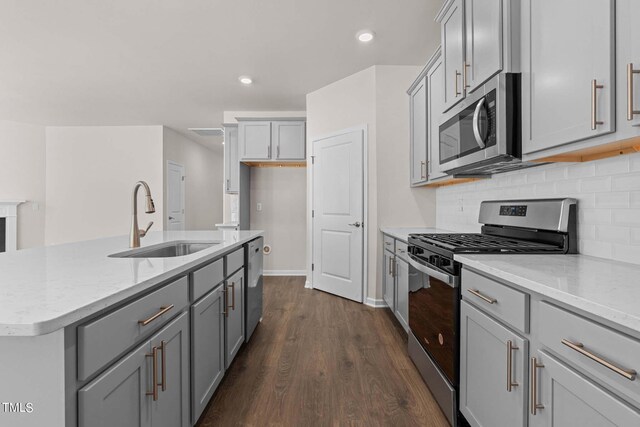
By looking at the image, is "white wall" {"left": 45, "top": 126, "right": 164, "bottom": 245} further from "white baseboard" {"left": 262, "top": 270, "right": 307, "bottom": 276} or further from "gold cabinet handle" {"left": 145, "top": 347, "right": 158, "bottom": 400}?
"gold cabinet handle" {"left": 145, "top": 347, "right": 158, "bottom": 400}

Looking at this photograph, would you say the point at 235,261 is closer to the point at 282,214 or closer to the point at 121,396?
the point at 121,396

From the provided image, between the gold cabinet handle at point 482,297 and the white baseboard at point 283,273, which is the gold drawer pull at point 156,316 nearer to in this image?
the gold cabinet handle at point 482,297

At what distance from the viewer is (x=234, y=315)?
210 centimetres

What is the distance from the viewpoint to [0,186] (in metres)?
5.56

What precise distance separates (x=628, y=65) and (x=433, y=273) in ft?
3.65

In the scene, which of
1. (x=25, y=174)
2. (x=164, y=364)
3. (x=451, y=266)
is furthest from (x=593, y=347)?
(x=25, y=174)

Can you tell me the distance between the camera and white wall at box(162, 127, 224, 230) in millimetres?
6672

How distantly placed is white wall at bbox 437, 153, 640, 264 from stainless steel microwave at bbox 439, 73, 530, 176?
0.52 ft

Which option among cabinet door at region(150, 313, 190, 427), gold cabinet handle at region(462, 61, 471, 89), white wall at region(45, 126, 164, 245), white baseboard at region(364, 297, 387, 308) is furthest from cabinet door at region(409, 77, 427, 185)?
white wall at region(45, 126, 164, 245)

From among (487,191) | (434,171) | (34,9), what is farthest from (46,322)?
(34,9)

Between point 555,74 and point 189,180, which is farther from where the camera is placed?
point 189,180

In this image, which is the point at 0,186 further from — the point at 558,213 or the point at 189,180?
the point at 558,213

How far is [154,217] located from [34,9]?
4.17 m

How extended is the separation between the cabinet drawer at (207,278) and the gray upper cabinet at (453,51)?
1.79 metres
